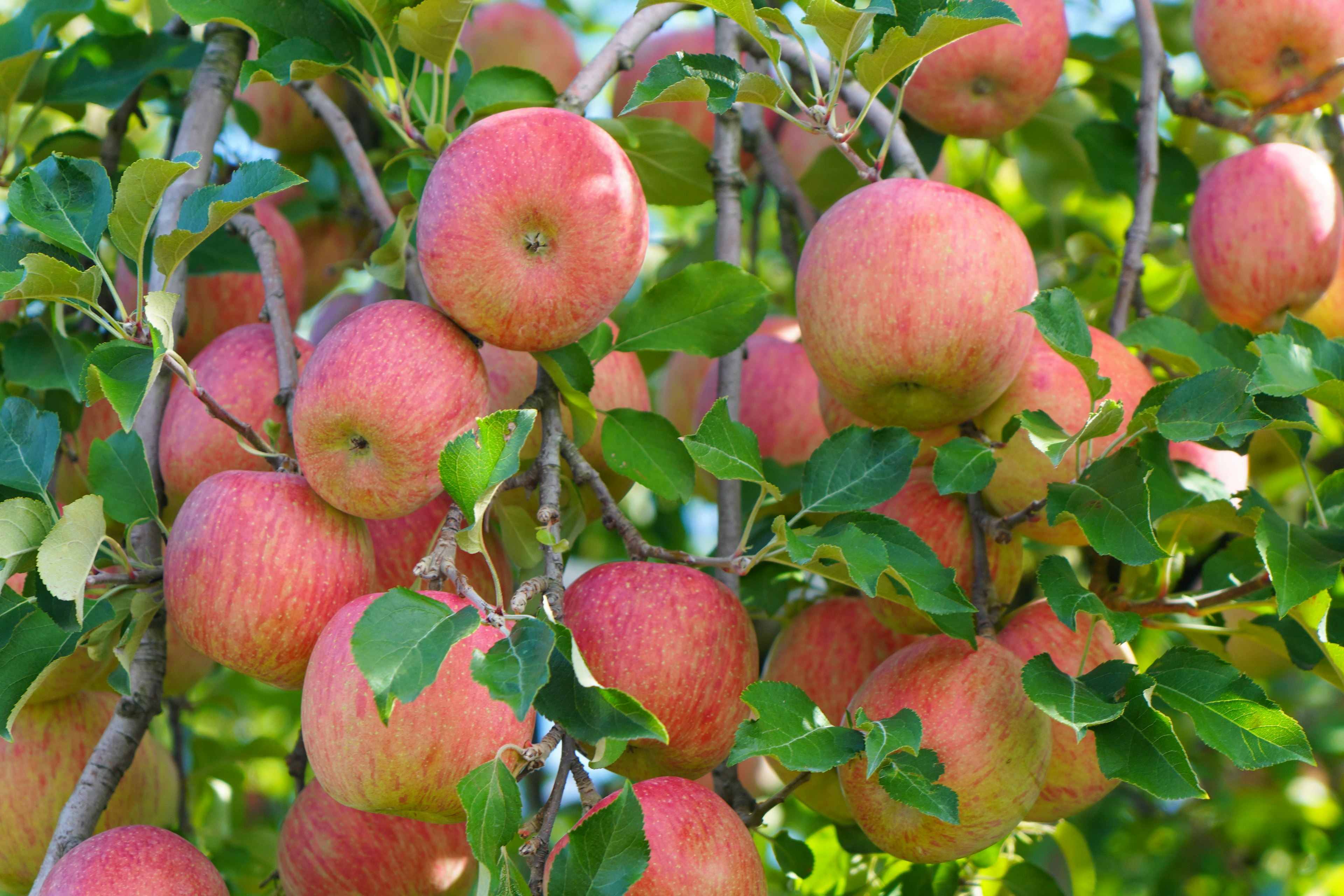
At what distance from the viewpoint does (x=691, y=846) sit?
36.0 inches

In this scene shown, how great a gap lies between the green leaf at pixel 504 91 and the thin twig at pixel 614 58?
0.03m

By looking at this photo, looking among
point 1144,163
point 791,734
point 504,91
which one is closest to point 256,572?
point 791,734

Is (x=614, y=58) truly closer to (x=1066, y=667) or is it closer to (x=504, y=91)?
(x=504, y=91)

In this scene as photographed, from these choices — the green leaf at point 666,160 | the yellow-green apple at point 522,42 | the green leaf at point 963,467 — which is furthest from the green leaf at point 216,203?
the yellow-green apple at point 522,42

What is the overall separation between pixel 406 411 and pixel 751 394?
847 millimetres

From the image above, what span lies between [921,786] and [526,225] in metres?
0.60

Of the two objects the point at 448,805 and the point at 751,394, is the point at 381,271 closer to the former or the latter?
the point at 448,805

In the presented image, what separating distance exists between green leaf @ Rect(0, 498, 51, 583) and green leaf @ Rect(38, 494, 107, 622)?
0.5 inches

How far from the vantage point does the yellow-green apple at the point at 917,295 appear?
3.62 ft

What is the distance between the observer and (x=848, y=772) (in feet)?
3.52

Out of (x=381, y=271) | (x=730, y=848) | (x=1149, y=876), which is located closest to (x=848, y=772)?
(x=730, y=848)

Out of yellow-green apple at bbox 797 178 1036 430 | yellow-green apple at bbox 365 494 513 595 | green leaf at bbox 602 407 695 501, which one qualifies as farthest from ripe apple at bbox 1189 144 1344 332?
yellow-green apple at bbox 365 494 513 595

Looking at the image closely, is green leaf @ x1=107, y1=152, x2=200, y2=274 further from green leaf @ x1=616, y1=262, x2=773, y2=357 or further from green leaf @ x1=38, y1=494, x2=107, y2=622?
green leaf @ x1=616, y1=262, x2=773, y2=357

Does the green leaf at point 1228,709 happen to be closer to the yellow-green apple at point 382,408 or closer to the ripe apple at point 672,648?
the ripe apple at point 672,648
